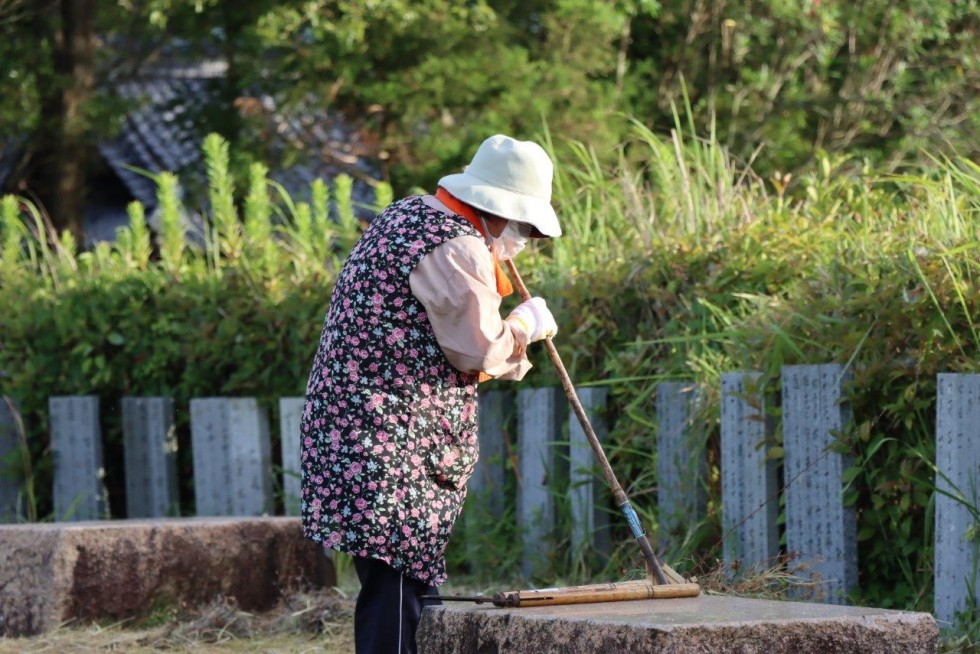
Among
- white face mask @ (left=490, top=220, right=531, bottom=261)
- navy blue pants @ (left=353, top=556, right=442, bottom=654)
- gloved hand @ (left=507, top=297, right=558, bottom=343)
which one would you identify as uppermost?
white face mask @ (left=490, top=220, right=531, bottom=261)

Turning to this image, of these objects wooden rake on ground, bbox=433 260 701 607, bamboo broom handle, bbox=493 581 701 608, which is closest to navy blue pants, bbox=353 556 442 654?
wooden rake on ground, bbox=433 260 701 607

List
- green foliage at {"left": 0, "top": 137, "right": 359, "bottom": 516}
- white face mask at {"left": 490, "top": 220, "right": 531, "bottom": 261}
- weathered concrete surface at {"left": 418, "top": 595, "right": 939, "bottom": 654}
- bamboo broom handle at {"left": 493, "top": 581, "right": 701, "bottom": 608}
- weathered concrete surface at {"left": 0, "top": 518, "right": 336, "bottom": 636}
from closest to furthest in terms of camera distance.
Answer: weathered concrete surface at {"left": 418, "top": 595, "right": 939, "bottom": 654} → bamboo broom handle at {"left": 493, "top": 581, "right": 701, "bottom": 608} → white face mask at {"left": 490, "top": 220, "right": 531, "bottom": 261} → weathered concrete surface at {"left": 0, "top": 518, "right": 336, "bottom": 636} → green foliage at {"left": 0, "top": 137, "right": 359, "bottom": 516}

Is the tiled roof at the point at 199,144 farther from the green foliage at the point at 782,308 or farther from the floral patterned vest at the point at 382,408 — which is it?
the floral patterned vest at the point at 382,408

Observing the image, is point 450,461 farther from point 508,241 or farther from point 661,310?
point 661,310

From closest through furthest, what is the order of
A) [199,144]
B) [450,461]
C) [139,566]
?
[450,461]
[139,566]
[199,144]

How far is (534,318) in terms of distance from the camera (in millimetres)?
3445

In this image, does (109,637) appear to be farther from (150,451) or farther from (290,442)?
(150,451)

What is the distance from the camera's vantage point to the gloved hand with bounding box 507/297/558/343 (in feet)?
11.2

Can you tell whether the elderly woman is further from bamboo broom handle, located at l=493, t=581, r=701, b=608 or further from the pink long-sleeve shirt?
bamboo broom handle, located at l=493, t=581, r=701, b=608

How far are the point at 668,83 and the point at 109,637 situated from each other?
382 inches

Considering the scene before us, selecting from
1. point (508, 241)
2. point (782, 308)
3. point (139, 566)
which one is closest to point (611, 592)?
point (508, 241)

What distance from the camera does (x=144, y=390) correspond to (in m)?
7.16

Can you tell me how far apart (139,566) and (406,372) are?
221 centimetres

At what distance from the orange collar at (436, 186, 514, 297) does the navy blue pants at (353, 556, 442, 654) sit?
0.73 meters
